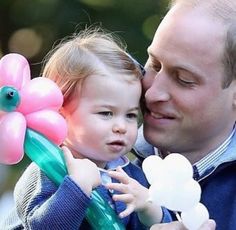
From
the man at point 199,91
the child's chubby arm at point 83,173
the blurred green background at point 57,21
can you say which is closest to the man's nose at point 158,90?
the man at point 199,91

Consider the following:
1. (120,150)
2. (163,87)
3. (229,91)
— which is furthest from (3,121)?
(229,91)

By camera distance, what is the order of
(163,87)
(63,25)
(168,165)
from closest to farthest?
(168,165), (163,87), (63,25)

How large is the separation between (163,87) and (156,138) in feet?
0.49

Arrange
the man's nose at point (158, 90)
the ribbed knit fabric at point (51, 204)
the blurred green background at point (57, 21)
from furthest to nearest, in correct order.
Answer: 1. the blurred green background at point (57, 21)
2. the man's nose at point (158, 90)
3. the ribbed knit fabric at point (51, 204)

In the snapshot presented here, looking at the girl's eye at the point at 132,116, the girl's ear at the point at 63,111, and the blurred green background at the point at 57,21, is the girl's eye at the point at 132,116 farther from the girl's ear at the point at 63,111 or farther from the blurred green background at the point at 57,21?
the blurred green background at the point at 57,21

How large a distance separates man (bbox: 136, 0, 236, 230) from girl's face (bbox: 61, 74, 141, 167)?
0.61 feet

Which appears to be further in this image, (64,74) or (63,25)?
(63,25)

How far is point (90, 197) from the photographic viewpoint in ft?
7.48

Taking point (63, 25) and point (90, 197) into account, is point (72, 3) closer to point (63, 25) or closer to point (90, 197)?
point (63, 25)

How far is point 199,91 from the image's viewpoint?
105 inches

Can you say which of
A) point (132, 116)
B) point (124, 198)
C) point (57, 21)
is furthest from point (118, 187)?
point (57, 21)

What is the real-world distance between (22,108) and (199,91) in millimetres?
584

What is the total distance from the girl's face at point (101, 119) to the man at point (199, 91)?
19 cm

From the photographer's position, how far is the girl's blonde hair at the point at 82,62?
245 cm
